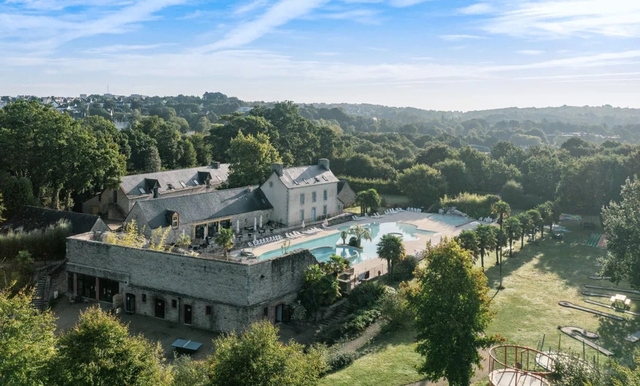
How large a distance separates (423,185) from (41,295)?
141 feet

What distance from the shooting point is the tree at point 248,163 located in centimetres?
5162

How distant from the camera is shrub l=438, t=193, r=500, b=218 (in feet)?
189

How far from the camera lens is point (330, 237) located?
46438 mm

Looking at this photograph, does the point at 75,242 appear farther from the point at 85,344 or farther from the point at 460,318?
the point at 460,318

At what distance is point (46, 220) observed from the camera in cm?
3534

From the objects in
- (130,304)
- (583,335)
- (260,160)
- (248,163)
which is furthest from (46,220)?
(583,335)

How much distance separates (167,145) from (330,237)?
2697 centimetres

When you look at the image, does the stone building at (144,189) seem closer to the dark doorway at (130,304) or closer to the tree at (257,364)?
the dark doorway at (130,304)

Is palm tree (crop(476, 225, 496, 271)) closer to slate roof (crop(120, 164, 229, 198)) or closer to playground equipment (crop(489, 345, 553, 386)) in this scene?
playground equipment (crop(489, 345, 553, 386))

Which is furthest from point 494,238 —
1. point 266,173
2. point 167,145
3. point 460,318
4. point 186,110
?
point 186,110

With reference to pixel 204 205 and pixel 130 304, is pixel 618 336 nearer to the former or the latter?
pixel 130 304

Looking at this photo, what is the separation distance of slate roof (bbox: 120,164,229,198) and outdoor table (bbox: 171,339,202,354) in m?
24.5

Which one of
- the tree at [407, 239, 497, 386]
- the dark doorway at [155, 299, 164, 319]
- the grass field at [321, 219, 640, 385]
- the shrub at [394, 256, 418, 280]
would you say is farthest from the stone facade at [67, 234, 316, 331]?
the tree at [407, 239, 497, 386]

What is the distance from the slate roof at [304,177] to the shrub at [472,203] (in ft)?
49.6
